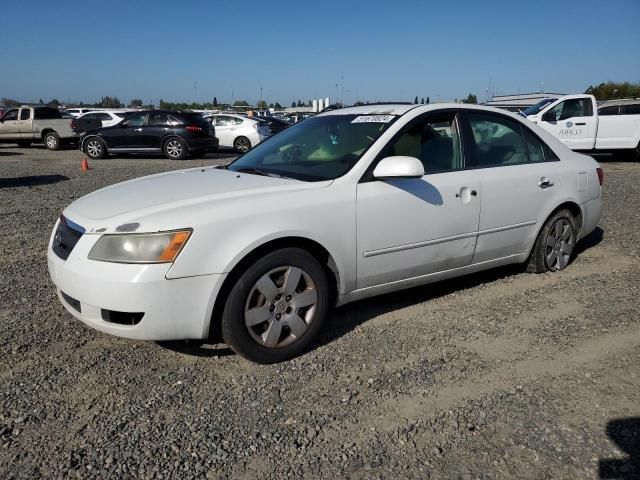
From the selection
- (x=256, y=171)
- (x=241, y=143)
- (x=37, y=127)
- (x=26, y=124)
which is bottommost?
(x=241, y=143)

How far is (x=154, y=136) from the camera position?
16141 mm

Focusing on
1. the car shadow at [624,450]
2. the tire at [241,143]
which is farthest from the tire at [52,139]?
the car shadow at [624,450]

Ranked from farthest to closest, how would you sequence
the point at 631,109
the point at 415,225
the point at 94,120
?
1. the point at 94,120
2. the point at 631,109
3. the point at 415,225

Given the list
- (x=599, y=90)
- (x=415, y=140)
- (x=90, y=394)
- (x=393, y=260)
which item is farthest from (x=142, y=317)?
(x=599, y=90)

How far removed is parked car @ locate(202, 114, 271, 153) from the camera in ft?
62.4

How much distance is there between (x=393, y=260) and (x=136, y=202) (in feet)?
5.61

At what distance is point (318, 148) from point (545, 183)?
6.60 feet

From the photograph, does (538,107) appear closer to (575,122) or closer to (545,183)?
(575,122)

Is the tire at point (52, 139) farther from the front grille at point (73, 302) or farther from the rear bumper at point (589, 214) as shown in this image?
the rear bumper at point (589, 214)

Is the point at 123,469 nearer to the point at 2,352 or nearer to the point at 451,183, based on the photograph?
the point at 2,352

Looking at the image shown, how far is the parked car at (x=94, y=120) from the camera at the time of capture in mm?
19125

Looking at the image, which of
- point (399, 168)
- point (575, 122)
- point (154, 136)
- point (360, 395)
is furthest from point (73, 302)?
point (575, 122)

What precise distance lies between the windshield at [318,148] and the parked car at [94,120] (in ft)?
53.8

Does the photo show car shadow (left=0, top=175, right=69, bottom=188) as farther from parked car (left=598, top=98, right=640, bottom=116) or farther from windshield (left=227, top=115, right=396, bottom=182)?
parked car (left=598, top=98, right=640, bottom=116)
